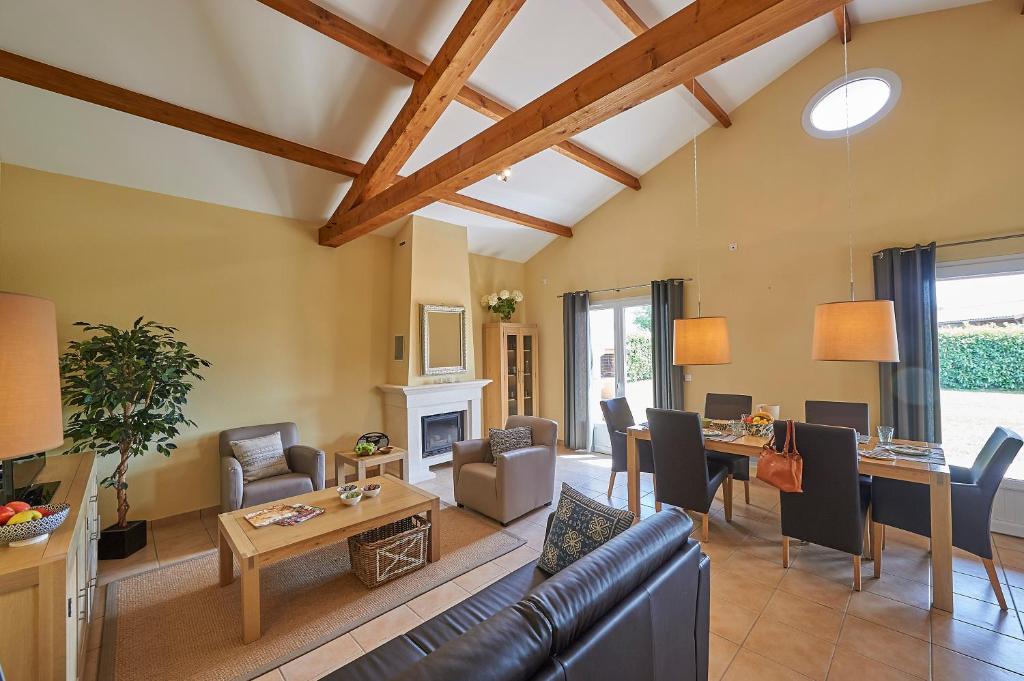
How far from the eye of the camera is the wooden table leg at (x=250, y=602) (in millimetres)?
2168

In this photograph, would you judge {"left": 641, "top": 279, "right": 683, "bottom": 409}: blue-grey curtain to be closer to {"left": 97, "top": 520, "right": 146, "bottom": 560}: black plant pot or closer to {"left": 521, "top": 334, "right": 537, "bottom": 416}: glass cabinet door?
{"left": 521, "top": 334, "right": 537, "bottom": 416}: glass cabinet door

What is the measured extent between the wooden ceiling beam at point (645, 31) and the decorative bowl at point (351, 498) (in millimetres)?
3259

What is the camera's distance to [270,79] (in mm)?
3057

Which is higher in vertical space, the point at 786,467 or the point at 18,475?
the point at 18,475

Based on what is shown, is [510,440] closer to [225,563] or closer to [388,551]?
[388,551]

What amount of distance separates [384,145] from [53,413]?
10.1 feet

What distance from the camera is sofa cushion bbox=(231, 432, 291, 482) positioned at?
3.61 meters

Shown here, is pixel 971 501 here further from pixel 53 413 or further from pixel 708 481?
pixel 53 413

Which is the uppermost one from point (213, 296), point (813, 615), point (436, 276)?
point (436, 276)

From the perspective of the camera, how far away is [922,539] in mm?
3215

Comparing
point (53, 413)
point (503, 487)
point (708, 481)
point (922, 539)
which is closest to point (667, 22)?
point (53, 413)

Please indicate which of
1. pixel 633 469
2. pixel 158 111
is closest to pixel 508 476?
pixel 633 469

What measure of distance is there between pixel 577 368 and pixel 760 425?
2907 mm

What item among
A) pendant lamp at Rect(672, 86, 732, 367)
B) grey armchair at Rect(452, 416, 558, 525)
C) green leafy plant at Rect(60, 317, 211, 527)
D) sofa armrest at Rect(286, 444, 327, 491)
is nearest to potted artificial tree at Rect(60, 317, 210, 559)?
green leafy plant at Rect(60, 317, 211, 527)
